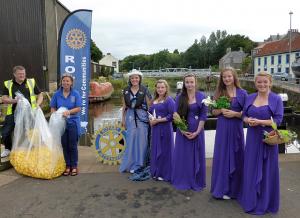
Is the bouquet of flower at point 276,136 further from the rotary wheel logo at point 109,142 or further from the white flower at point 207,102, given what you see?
the rotary wheel logo at point 109,142

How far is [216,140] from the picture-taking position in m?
4.12

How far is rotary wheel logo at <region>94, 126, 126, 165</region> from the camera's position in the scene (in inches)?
231

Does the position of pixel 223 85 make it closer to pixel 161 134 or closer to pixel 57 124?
pixel 161 134

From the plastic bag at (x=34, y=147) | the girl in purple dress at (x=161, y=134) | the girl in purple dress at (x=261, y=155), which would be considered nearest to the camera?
the girl in purple dress at (x=261, y=155)

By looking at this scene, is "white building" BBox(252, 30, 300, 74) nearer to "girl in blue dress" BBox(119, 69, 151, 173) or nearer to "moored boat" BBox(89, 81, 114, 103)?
"moored boat" BBox(89, 81, 114, 103)

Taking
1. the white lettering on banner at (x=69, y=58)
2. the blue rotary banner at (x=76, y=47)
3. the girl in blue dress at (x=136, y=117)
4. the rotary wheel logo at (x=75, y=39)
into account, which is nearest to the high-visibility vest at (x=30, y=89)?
the girl in blue dress at (x=136, y=117)

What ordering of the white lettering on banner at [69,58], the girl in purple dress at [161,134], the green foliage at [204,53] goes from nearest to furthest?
the girl in purple dress at [161,134] → the white lettering on banner at [69,58] → the green foliage at [204,53]

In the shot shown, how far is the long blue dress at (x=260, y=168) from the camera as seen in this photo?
3.62m

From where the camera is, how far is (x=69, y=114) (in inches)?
197

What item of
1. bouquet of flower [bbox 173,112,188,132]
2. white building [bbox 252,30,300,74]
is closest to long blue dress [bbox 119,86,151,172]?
bouquet of flower [bbox 173,112,188,132]

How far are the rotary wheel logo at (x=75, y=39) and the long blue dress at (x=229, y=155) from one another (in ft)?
16.0

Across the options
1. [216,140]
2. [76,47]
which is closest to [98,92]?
[76,47]

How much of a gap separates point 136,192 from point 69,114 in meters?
1.66

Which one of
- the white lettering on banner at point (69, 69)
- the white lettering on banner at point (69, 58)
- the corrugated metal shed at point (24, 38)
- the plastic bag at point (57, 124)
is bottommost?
the plastic bag at point (57, 124)
